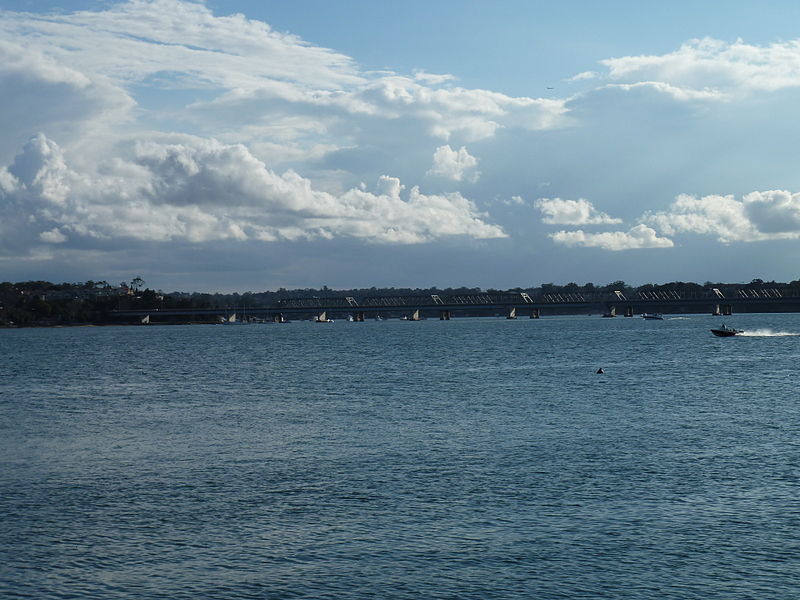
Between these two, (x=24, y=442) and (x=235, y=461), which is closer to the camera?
(x=235, y=461)

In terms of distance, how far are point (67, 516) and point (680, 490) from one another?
85.7ft

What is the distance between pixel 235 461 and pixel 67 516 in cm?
1309

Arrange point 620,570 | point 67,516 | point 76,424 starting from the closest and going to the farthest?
point 620,570
point 67,516
point 76,424

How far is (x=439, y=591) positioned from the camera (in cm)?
2711

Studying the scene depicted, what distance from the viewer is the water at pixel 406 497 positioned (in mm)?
28391

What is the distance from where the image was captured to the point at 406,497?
38750mm

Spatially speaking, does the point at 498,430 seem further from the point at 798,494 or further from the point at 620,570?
the point at 620,570

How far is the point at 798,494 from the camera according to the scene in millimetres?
38250

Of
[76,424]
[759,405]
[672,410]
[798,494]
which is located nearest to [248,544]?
[798,494]

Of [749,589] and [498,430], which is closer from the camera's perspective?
[749,589]

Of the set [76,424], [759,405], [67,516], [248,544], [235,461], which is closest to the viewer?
[248,544]

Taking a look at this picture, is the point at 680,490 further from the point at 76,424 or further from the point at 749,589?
the point at 76,424

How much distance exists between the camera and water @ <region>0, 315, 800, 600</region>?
28391mm

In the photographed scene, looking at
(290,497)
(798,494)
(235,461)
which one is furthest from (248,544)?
(798,494)
